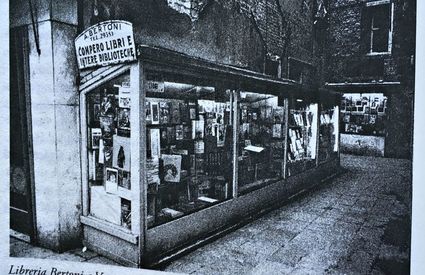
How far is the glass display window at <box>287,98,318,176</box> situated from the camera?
5.29 meters

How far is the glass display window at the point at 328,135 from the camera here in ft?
19.1

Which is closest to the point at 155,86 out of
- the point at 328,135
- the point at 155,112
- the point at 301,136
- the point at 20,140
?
the point at 155,112

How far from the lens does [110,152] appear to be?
3387 millimetres

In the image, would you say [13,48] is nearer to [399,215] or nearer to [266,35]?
[266,35]

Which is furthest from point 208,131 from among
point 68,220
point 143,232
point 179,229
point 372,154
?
point 372,154

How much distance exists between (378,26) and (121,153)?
2.83m

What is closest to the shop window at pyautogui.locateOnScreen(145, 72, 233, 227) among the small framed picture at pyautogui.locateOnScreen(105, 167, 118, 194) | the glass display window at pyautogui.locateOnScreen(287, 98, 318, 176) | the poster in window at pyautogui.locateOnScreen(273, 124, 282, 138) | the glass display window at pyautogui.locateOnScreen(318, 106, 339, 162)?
the small framed picture at pyautogui.locateOnScreen(105, 167, 118, 194)

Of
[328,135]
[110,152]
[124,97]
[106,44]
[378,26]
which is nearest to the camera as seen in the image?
[106,44]

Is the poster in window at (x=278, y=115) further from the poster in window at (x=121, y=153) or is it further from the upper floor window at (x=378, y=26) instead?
the poster in window at (x=121, y=153)

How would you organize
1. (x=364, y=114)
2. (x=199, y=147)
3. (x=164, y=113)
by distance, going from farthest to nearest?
(x=364, y=114) → (x=199, y=147) → (x=164, y=113)

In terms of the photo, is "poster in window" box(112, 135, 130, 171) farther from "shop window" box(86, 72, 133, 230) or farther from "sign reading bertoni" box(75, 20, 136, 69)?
"sign reading bertoni" box(75, 20, 136, 69)

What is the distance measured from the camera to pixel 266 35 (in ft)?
16.3

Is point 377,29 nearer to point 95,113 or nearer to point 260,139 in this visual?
point 260,139

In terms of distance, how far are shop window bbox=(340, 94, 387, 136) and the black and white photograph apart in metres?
0.04
